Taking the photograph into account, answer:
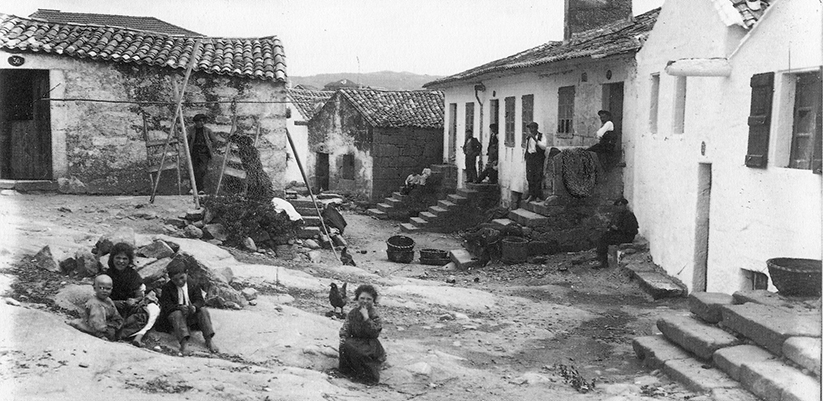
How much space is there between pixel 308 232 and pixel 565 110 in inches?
262

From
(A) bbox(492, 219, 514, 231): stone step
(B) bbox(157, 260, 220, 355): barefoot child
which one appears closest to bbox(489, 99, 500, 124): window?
(A) bbox(492, 219, 514, 231): stone step

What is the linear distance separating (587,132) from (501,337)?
8.11m

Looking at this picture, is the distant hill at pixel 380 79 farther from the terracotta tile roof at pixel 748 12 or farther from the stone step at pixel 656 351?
the stone step at pixel 656 351

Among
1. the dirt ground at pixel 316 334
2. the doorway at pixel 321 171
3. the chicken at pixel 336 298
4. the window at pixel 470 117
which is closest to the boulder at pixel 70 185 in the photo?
the dirt ground at pixel 316 334

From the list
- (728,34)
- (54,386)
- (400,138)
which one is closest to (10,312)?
(54,386)

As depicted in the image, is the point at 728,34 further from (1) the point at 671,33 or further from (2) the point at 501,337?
(2) the point at 501,337

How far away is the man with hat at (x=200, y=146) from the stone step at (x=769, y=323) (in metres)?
9.59

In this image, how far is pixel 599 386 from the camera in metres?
7.36

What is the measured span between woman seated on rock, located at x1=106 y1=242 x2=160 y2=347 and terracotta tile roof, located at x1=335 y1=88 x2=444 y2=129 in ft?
63.2

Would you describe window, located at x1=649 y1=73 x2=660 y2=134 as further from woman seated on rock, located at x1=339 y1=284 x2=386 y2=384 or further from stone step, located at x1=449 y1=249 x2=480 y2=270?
woman seated on rock, located at x1=339 y1=284 x2=386 y2=384

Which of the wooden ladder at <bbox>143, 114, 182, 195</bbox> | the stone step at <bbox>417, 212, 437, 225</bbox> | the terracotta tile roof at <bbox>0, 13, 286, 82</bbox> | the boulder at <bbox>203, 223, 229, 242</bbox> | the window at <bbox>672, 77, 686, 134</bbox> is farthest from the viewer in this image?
the stone step at <bbox>417, 212, 437, 225</bbox>

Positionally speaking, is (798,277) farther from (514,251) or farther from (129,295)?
(514,251)

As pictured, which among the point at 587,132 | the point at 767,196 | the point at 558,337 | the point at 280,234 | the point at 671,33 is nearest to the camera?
the point at 767,196

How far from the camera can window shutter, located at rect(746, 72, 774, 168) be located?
28.5ft
